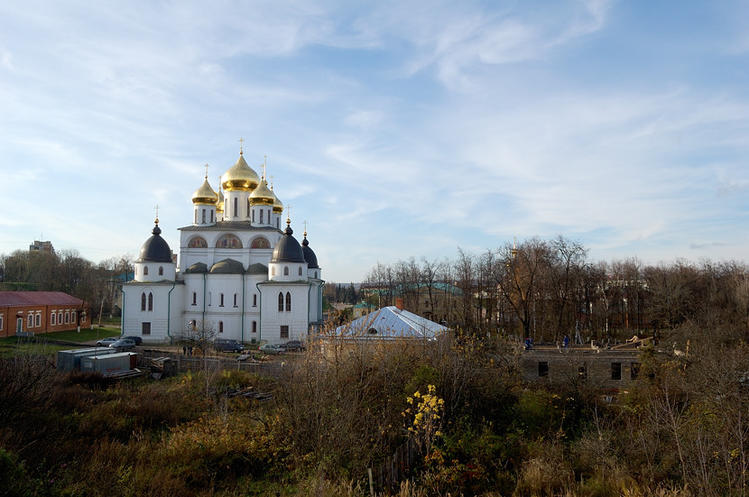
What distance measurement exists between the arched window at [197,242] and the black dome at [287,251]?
5.21 meters

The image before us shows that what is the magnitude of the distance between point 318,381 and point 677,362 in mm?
13962

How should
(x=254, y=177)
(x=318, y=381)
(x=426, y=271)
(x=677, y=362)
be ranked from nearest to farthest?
(x=318, y=381)
(x=677, y=362)
(x=254, y=177)
(x=426, y=271)

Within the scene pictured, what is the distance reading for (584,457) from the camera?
10422mm

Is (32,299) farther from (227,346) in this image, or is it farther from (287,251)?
(287,251)

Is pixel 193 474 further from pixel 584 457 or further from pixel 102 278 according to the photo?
pixel 102 278

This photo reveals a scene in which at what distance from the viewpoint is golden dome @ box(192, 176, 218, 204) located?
34125mm

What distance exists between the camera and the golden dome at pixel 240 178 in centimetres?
3500

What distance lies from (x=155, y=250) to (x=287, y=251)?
26.1 ft

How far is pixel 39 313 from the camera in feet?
111

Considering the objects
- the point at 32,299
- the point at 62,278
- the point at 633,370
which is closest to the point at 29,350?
→ the point at 633,370

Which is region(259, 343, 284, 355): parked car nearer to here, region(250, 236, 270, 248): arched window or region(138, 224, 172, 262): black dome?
region(250, 236, 270, 248): arched window

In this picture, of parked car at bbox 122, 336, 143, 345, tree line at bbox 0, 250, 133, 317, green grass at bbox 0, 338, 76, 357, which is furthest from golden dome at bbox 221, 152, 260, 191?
tree line at bbox 0, 250, 133, 317

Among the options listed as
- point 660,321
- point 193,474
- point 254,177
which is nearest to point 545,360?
point 193,474

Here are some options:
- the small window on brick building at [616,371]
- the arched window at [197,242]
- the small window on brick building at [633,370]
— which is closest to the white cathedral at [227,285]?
the arched window at [197,242]
